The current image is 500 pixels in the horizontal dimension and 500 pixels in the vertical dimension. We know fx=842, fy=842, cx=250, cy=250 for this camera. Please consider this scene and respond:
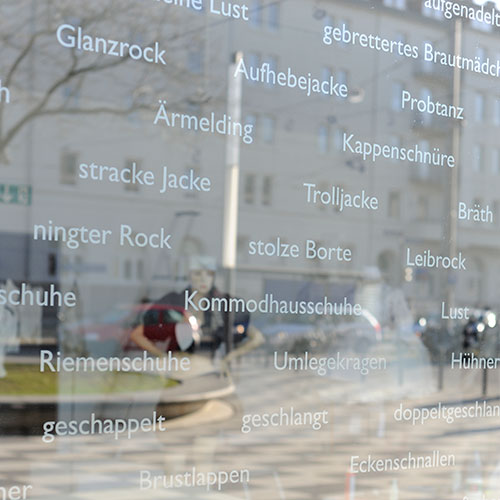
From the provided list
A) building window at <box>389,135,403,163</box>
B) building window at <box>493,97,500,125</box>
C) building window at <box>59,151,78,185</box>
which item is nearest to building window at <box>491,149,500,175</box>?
building window at <box>493,97,500,125</box>

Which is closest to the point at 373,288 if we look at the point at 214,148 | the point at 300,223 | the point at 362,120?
the point at 300,223

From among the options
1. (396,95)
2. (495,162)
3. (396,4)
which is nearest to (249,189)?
(396,95)

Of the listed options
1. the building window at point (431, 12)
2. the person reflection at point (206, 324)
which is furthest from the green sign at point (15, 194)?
the building window at point (431, 12)

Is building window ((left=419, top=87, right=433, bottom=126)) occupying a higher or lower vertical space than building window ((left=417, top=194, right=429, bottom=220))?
higher

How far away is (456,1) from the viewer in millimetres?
2961

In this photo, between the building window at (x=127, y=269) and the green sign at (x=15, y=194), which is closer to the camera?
the green sign at (x=15, y=194)

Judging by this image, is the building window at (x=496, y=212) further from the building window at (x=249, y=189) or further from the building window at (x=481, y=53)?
the building window at (x=249, y=189)

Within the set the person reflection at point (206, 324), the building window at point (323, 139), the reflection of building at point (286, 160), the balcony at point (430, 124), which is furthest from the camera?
the balcony at point (430, 124)

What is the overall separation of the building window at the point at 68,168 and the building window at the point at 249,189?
19.9 inches

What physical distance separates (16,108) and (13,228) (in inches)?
10.8

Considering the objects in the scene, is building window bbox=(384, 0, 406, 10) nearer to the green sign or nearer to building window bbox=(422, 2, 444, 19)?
building window bbox=(422, 2, 444, 19)

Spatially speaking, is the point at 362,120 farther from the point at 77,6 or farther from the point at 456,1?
the point at 77,6

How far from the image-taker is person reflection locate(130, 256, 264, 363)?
2158 mm

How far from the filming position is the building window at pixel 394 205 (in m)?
2.65
